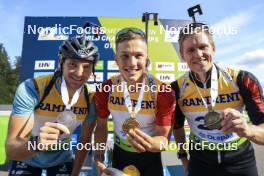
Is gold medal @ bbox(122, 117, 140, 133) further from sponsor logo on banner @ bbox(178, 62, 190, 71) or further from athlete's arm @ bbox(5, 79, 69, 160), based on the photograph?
sponsor logo on banner @ bbox(178, 62, 190, 71)

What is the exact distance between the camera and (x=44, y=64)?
7.19 meters

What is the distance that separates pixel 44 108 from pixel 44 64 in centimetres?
487

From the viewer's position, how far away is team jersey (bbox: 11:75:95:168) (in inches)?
96.1

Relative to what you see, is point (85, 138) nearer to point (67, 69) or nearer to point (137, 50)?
point (67, 69)

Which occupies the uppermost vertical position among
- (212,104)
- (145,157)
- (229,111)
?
(212,104)

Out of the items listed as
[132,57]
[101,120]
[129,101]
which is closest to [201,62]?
[132,57]

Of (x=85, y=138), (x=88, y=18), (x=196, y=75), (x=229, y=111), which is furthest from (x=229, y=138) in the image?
(x=88, y=18)

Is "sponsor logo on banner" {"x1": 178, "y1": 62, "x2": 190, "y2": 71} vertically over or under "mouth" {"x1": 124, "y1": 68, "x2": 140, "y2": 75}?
over

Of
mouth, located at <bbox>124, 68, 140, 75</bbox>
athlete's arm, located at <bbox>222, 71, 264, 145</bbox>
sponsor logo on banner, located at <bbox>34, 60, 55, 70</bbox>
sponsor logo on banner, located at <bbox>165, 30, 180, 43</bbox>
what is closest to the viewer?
Answer: athlete's arm, located at <bbox>222, 71, 264, 145</bbox>

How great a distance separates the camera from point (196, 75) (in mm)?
2793

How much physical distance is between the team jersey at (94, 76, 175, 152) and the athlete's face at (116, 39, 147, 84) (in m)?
0.19

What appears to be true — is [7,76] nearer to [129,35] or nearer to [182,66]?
[182,66]

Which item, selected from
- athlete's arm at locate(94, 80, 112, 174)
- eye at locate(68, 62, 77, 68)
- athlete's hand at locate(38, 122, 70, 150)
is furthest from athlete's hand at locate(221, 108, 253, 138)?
eye at locate(68, 62, 77, 68)

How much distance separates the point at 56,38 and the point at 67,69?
16.0 ft
